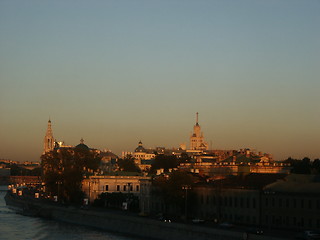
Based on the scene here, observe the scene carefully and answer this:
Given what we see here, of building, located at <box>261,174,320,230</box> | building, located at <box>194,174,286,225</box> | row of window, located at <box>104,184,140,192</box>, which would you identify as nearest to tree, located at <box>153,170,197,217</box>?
building, located at <box>194,174,286,225</box>

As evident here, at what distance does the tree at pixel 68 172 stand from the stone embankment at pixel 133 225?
8887mm

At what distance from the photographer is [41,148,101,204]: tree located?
128625 mm

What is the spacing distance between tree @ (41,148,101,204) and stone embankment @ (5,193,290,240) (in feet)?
29.2

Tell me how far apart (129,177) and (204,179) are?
25633 mm

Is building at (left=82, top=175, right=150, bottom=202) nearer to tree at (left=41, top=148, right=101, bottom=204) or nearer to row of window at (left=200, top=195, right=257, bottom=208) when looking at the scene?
tree at (left=41, top=148, right=101, bottom=204)

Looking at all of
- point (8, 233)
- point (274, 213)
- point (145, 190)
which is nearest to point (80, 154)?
point (145, 190)

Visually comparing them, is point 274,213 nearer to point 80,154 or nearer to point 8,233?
point 8,233

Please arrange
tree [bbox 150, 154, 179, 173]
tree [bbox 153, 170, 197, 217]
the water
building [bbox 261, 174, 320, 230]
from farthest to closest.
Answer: tree [bbox 150, 154, 179, 173]
tree [bbox 153, 170, 197, 217]
the water
building [bbox 261, 174, 320, 230]

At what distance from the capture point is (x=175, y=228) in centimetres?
7050

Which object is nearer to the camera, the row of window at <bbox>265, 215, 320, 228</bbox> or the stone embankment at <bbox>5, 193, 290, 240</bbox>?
the stone embankment at <bbox>5, 193, 290, 240</bbox>

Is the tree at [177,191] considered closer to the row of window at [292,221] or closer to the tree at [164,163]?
the row of window at [292,221]

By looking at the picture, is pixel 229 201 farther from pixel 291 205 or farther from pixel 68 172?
pixel 68 172

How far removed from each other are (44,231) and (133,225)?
1352 cm

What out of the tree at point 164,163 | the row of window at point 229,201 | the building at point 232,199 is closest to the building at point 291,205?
the building at point 232,199
